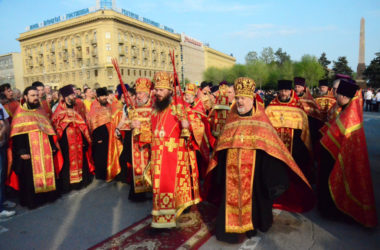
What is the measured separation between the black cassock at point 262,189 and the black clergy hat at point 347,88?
150cm

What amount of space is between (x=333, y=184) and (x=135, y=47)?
65121 mm

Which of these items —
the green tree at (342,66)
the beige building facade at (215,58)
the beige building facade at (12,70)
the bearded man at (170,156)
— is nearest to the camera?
the bearded man at (170,156)

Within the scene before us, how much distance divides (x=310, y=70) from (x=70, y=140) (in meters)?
61.0

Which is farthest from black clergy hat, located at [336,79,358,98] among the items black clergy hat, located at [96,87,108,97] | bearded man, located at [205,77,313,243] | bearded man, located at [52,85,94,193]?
black clergy hat, located at [96,87,108,97]

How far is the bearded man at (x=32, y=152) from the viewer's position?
526 cm

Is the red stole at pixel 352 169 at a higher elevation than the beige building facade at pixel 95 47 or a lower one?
lower

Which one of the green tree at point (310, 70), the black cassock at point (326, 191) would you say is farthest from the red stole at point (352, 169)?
the green tree at point (310, 70)

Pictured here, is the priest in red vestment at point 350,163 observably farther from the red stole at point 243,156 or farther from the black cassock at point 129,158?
the black cassock at point 129,158

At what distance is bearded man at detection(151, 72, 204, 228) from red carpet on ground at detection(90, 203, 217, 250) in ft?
0.62

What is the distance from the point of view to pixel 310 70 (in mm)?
60031

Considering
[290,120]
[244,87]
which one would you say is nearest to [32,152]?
[244,87]

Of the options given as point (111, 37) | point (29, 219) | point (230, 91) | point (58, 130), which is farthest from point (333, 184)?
point (111, 37)

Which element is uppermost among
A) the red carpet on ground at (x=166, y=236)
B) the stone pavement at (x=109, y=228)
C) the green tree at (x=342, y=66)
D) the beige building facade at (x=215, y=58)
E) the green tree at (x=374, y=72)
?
the beige building facade at (x=215, y=58)

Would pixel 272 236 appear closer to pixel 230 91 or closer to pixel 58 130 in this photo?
pixel 230 91
